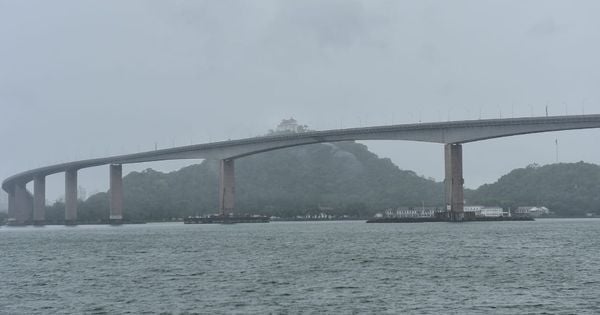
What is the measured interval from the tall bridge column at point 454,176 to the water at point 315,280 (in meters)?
48.7

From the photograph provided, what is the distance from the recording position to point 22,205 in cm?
17688

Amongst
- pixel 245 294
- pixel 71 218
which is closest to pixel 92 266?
pixel 245 294

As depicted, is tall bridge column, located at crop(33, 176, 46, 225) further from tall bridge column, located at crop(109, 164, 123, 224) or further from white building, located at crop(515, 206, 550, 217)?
white building, located at crop(515, 206, 550, 217)

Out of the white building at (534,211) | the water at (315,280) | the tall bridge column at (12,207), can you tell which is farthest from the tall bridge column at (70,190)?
the water at (315,280)

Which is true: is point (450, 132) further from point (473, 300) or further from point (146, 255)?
point (473, 300)

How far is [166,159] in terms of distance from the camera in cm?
15250

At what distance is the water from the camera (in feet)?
112

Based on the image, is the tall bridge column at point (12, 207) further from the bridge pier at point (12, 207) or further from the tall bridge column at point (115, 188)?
the tall bridge column at point (115, 188)

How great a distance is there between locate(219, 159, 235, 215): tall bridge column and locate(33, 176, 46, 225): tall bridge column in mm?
40030

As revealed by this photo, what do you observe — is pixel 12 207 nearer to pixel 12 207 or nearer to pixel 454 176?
pixel 12 207

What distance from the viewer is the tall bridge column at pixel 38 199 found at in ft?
545

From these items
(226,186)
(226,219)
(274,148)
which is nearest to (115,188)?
(226,219)

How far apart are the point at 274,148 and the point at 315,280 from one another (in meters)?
96.6

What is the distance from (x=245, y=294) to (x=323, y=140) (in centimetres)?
9863
